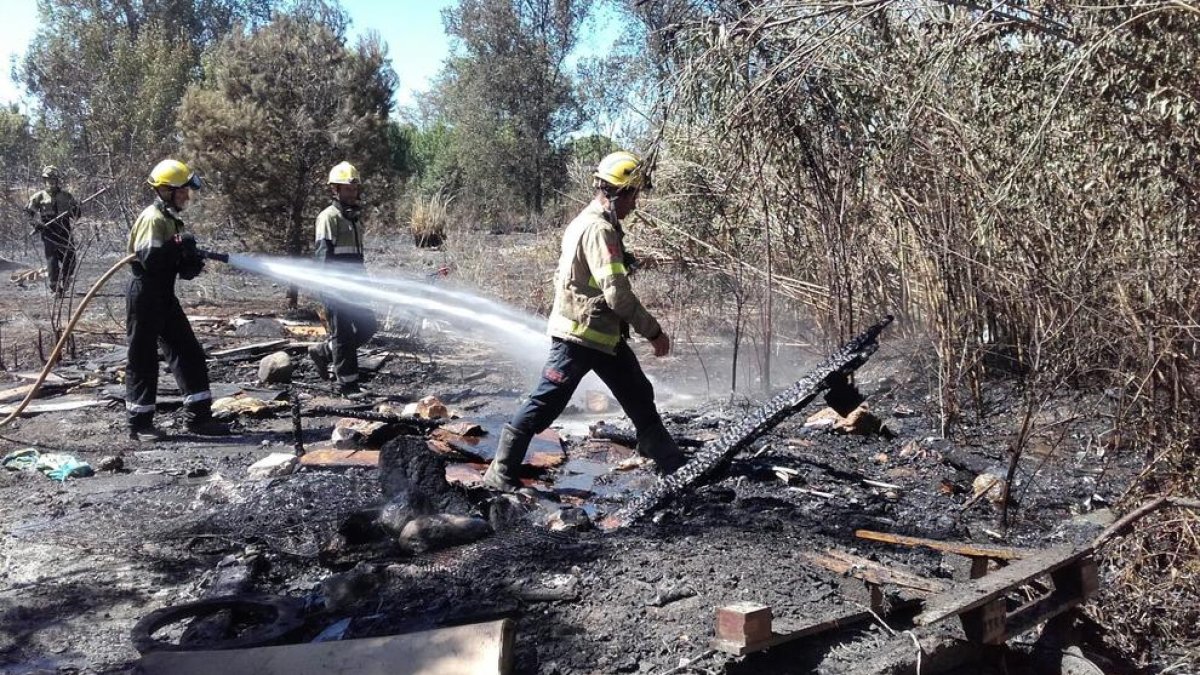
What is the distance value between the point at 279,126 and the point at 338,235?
16.8 ft

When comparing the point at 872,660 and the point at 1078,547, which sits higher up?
the point at 1078,547

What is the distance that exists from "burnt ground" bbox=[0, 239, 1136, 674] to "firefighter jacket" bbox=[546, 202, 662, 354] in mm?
939

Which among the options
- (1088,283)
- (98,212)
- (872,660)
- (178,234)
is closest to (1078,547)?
(872,660)

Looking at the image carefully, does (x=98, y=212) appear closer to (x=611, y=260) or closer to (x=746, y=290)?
(x=746, y=290)

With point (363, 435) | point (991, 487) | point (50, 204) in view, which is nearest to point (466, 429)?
point (363, 435)

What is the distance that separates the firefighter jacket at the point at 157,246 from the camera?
6609mm

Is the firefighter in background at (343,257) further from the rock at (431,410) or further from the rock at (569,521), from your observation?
the rock at (569,521)

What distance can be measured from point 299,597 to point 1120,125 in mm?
4201

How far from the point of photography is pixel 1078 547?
3.64 meters

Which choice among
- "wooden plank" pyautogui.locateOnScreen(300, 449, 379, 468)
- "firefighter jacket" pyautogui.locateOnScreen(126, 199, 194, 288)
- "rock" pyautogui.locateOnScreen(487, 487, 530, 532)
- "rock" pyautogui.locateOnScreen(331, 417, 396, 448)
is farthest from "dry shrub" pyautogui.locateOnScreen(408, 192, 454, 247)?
"rock" pyautogui.locateOnScreen(487, 487, 530, 532)

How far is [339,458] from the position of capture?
19.1 ft

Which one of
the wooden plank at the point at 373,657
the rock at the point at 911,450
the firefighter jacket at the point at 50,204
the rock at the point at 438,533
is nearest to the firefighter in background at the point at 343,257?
the rock at the point at 438,533

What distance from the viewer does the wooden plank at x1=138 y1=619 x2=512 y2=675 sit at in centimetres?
281

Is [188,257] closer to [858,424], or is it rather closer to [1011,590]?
[858,424]
